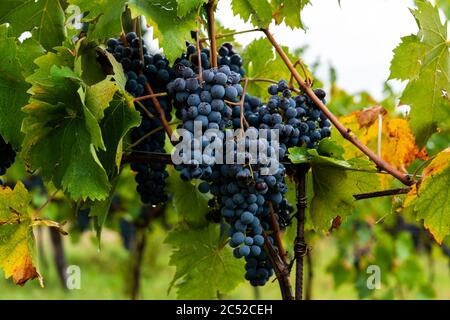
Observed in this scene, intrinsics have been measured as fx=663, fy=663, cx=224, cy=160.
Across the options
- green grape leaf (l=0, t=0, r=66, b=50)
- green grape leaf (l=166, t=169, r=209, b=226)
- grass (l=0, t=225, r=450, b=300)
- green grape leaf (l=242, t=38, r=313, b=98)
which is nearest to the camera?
green grape leaf (l=0, t=0, r=66, b=50)

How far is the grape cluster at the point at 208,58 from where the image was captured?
4.64 ft

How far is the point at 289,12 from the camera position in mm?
1437

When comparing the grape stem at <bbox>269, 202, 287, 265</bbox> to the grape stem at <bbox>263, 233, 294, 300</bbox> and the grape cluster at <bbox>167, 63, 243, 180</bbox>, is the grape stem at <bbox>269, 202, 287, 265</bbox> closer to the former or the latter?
the grape stem at <bbox>263, 233, 294, 300</bbox>

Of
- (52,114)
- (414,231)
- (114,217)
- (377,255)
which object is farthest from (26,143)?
(414,231)

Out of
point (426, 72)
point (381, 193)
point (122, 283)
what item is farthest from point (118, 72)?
point (122, 283)

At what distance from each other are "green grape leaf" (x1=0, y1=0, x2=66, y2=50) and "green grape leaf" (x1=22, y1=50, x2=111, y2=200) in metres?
0.14

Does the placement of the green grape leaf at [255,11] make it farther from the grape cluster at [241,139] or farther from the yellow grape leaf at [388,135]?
the yellow grape leaf at [388,135]

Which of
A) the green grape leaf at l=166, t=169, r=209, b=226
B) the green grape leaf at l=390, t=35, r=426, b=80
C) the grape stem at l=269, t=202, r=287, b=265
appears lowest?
the grape stem at l=269, t=202, r=287, b=265

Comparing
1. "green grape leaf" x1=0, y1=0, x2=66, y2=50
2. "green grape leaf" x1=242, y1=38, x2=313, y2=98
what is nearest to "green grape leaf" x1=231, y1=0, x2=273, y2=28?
"green grape leaf" x1=242, y1=38, x2=313, y2=98

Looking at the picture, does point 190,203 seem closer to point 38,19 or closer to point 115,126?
point 115,126

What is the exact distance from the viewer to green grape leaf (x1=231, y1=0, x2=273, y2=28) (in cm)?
141

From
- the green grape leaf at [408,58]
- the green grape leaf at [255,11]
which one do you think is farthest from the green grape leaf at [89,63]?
the green grape leaf at [408,58]

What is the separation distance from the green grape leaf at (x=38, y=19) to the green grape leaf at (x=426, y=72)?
2.56 feet
